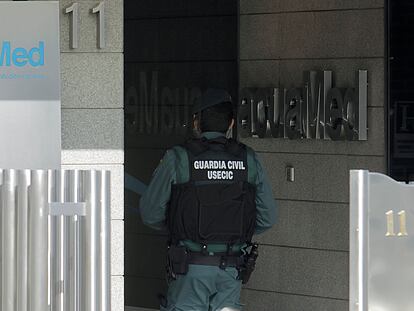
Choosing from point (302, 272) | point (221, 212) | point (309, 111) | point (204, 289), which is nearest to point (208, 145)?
point (221, 212)

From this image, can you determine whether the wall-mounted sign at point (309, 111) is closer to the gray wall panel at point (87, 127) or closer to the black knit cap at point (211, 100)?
the gray wall panel at point (87, 127)

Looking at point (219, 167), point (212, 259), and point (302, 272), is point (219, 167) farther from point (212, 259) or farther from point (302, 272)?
point (302, 272)

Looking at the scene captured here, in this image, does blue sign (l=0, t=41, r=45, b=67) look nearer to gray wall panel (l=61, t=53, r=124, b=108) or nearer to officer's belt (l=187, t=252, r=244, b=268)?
gray wall panel (l=61, t=53, r=124, b=108)

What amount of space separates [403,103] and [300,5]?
4.06ft

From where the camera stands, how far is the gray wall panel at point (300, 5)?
8.96 metres

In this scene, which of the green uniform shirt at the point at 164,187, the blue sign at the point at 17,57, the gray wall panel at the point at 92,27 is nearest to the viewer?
the green uniform shirt at the point at 164,187

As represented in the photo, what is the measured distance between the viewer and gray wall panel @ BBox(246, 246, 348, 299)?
9.08m

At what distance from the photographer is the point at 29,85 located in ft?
23.3

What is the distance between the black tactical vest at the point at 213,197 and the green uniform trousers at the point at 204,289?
0.17 meters

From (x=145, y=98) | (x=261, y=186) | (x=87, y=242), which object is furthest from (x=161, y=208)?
(x=145, y=98)

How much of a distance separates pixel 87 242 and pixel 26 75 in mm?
2417

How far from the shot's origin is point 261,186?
20.5ft

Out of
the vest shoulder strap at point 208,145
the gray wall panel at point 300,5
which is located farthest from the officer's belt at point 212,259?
the gray wall panel at point 300,5

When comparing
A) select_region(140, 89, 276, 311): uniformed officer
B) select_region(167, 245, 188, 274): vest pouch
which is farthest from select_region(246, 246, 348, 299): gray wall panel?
select_region(167, 245, 188, 274): vest pouch
